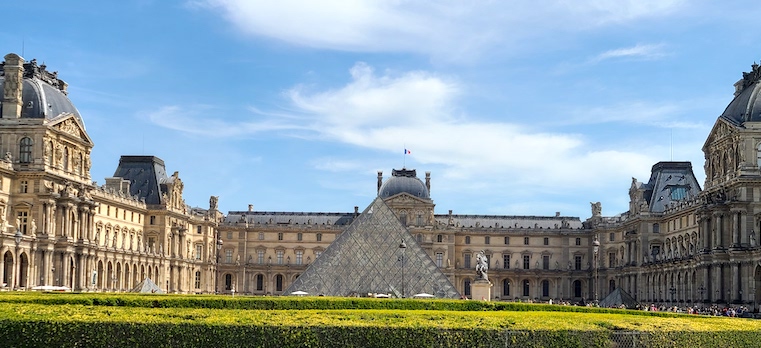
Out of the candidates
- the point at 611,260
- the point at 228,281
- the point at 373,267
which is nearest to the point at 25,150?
A: the point at 373,267

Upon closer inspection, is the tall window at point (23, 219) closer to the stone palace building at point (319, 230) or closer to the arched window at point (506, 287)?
the stone palace building at point (319, 230)

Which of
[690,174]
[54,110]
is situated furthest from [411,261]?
[690,174]

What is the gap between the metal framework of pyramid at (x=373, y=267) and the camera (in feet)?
140

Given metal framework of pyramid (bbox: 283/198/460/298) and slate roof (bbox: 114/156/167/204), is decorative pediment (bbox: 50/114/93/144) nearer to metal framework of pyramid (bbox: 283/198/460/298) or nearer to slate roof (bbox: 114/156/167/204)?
slate roof (bbox: 114/156/167/204)

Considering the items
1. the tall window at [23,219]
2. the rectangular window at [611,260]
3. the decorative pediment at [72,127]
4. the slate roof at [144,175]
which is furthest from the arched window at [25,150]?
the rectangular window at [611,260]

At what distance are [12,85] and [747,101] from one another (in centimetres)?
3926

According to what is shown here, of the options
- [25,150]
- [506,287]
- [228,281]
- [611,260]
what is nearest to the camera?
[25,150]

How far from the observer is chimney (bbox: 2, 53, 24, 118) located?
49531mm

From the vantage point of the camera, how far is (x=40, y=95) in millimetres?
50750

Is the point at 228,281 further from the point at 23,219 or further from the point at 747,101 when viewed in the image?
the point at 747,101

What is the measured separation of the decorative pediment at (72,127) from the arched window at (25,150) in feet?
5.03

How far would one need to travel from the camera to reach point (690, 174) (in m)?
70.9

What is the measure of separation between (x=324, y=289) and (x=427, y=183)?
150 feet

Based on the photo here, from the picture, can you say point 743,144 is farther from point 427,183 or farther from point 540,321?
point 427,183
